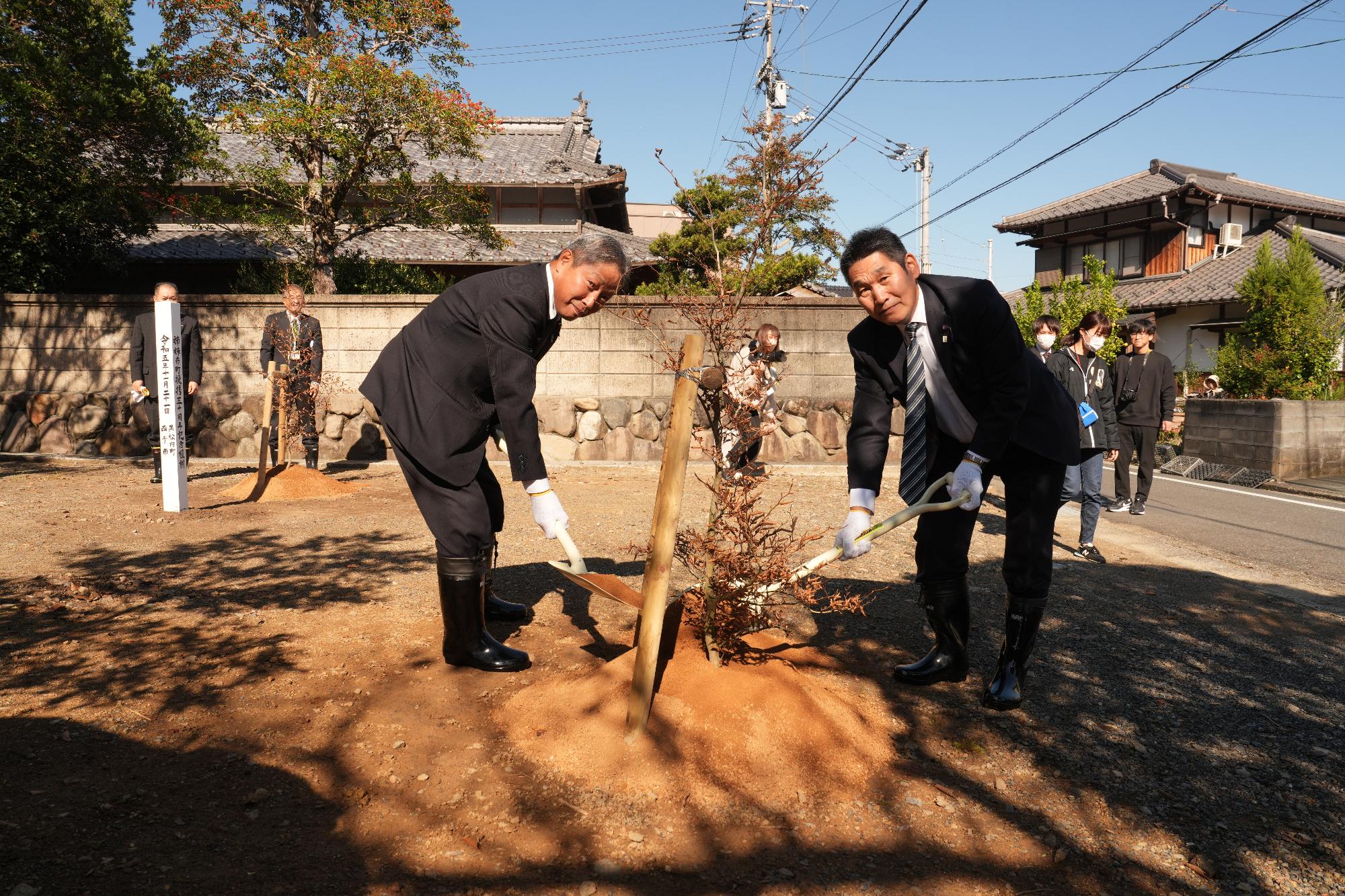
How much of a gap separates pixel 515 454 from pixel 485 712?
0.97 metres

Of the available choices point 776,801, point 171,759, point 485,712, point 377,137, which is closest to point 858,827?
point 776,801

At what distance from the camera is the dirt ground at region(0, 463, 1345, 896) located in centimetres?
240

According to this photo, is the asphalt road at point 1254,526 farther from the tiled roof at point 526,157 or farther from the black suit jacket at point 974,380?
the tiled roof at point 526,157

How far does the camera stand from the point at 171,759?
2.88m

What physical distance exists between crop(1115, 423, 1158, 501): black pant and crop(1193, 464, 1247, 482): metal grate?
464 centimetres

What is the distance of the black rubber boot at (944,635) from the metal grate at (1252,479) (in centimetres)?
1057

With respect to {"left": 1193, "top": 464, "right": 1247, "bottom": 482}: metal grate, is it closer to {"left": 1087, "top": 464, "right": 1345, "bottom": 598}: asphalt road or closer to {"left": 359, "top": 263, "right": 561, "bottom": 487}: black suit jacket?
{"left": 1087, "top": 464, "right": 1345, "bottom": 598}: asphalt road

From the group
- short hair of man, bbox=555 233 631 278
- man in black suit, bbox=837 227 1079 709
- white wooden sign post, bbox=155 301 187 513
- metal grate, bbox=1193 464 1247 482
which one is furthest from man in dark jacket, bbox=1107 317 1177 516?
white wooden sign post, bbox=155 301 187 513

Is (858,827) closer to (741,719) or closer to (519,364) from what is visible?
(741,719)

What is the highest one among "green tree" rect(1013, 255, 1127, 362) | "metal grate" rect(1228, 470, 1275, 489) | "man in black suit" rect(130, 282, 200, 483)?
"green tree" rect(1013, 255, 1127, 362)

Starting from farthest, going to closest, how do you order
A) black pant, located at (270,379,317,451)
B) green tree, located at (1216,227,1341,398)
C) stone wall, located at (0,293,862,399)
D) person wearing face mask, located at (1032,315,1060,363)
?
green tree, located at (1216,227,1341,398), stone wall, located at (0,293,862,399), black pant, located at (270,379,317,451), person wearing face mask, located at (1032,315,1060,363)

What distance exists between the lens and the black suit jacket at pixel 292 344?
840 centimetres

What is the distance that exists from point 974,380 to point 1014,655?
44.5 inches

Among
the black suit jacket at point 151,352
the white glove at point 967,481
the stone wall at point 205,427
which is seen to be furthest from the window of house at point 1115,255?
the white glove at point 967,481
